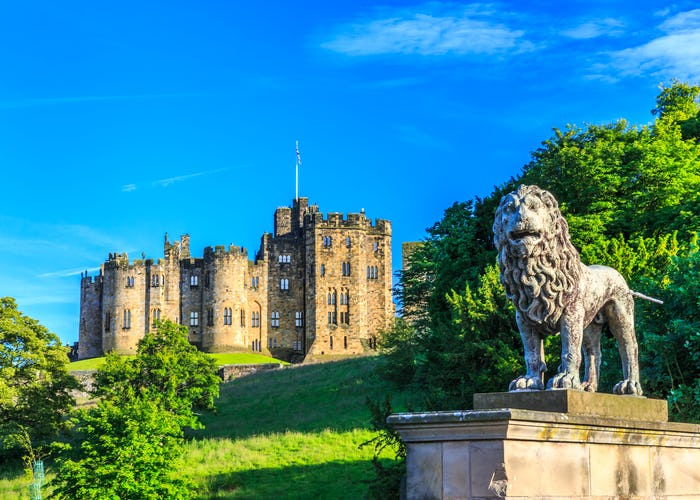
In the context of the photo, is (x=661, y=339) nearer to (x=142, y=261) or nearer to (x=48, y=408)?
(x=48, y=408)

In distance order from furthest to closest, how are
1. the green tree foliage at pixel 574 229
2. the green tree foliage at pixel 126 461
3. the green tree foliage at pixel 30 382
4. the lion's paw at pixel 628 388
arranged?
the green tree foliage at pixel 30 382 → the green tree foliage at pixel 126 461 → the green tree foliage at pixel 574 229 → the lion's paw at pixel 628 388

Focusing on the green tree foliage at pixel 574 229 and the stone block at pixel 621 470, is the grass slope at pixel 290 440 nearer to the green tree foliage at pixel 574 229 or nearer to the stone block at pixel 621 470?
the green tree foliage at pixel 574 229

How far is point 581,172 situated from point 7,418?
32.2 meters

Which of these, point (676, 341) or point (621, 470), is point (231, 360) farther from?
point (621, 470)

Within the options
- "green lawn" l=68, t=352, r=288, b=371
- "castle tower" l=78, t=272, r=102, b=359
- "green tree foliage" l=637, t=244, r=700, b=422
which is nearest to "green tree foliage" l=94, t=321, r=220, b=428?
"green tree foliage" l=637, t=244, r=700, b=422

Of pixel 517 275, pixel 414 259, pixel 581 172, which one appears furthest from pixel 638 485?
pixel 414 259

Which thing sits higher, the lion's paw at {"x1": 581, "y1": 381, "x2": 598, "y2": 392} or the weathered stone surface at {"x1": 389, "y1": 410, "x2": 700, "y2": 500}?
the lion's paw at {"x1": 581, "y1": 381, "x2": 598, "y2": 392}

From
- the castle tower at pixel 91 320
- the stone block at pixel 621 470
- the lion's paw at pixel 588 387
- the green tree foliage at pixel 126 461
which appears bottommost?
the green tree foliage at pixel 126 461

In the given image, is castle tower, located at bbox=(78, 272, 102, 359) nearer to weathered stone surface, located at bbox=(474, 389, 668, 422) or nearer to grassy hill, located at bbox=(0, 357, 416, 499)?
grassy hill, located at bbox=(0, 357, 416, 499)

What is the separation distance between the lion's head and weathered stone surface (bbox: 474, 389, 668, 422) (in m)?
0.97

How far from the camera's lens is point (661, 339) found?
21.6 metres

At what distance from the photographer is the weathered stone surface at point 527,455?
30.4 ft

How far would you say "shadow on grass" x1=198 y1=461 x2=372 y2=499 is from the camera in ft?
126

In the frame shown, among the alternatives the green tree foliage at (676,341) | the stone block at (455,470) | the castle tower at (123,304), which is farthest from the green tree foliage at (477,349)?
the castle tower at (123,304)
